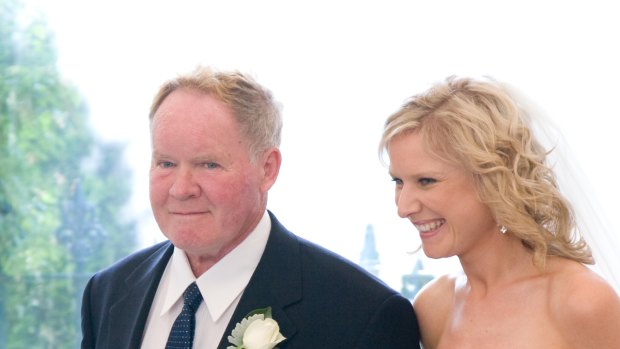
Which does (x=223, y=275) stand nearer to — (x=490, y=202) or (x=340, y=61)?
(x=490, y=202)

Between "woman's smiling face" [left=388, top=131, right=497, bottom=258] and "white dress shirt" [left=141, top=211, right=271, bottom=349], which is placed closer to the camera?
"woman's smiling face" [left=388, top=131, right=497, bottom=258]

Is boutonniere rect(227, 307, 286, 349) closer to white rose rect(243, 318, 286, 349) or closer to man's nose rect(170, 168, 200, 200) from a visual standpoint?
white rose rect(243, 318, 286, 349)

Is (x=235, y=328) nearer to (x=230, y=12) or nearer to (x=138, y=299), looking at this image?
(x=138, y=299)

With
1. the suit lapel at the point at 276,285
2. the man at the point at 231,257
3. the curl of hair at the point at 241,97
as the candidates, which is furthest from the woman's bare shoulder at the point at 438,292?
the curl of hair at the point at 241,97

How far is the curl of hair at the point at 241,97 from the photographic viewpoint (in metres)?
2.50

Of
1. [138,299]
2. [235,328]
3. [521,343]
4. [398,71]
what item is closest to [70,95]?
[398,71]

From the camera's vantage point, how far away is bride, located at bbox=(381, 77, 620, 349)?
2.34 m

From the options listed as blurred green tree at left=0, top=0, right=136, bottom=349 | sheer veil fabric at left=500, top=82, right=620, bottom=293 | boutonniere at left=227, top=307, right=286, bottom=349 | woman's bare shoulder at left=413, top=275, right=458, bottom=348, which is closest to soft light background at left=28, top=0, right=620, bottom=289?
blurred green tree at left=0, top=0, right=136, bottom=349

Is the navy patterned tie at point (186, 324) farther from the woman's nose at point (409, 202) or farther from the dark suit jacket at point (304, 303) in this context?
the woman's nose at point (409, 202)

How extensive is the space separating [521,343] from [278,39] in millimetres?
2273

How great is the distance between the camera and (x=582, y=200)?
8.30 ft

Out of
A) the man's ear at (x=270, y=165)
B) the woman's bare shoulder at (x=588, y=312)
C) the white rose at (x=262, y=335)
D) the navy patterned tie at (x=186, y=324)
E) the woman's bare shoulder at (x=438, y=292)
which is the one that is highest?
the man's ear at (x=270, y=165)

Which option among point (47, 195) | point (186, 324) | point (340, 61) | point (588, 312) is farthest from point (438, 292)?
point (47, 195)

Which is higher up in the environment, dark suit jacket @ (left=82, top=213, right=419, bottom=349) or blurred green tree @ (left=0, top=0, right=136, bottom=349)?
blurred green tree @ (left=0, top=0, right=136, bottom=349)
